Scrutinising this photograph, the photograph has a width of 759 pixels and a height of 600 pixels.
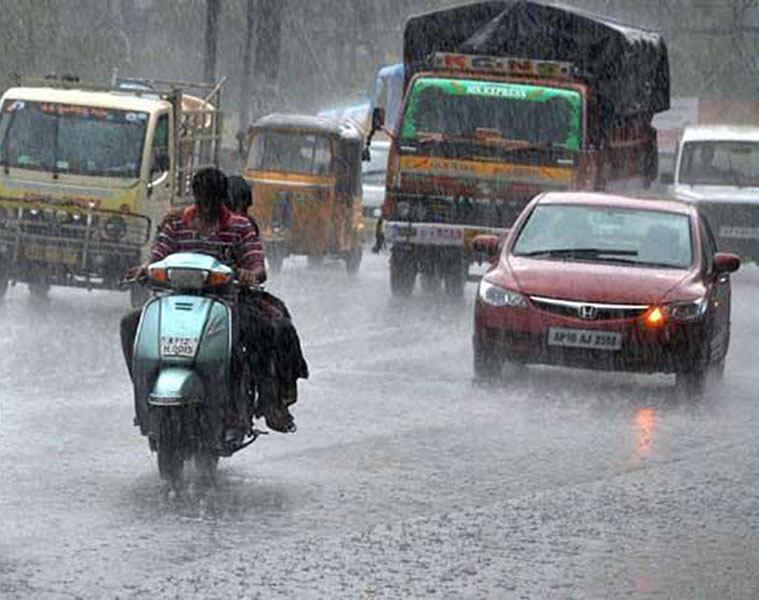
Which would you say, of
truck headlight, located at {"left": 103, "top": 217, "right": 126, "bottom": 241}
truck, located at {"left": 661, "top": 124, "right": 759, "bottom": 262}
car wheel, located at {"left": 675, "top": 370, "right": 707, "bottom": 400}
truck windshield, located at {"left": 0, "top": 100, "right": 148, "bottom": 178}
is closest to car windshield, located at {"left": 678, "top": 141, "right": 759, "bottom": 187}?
truck, located at {"left": 661, "top": 124, "right": 759, "bottom": 262}

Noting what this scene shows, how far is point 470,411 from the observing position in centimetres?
1530

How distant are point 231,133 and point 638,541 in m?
58.5

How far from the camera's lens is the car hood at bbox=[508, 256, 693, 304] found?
1681 cm

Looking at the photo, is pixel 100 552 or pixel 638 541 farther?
pixel 638 541

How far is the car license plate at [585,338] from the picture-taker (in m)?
16.7

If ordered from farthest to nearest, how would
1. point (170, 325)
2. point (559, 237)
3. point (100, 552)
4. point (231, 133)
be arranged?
point (231, 133), point (559, 237), point (170, 325), point (100, 552)

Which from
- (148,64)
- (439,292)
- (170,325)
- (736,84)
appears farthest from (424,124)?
(736,84)

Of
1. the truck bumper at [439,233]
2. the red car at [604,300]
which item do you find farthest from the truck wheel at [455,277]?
the red car at [604,300]

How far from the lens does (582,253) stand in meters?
17.8

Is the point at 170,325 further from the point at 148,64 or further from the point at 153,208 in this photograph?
the point at 148,64

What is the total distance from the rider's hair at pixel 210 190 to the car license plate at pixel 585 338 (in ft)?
17.5

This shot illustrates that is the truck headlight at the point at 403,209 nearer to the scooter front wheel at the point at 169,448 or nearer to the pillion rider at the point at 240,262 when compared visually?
the pillion rider at the point at 240,262

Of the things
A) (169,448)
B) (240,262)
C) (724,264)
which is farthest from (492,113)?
(169,448)

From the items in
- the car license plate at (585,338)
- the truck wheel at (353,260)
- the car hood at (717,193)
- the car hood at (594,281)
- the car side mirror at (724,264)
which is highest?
the car side mirror at (724,264)
